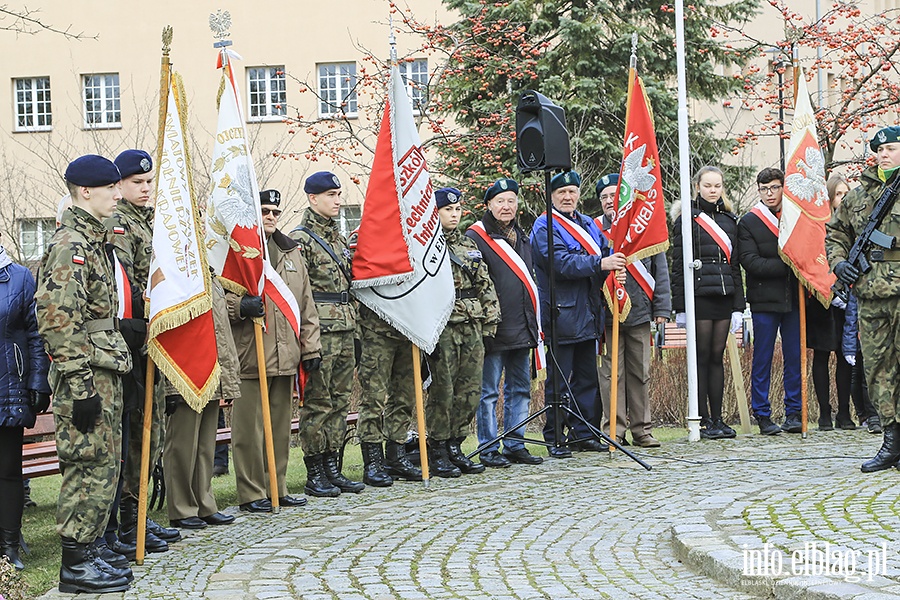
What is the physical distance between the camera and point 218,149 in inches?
339

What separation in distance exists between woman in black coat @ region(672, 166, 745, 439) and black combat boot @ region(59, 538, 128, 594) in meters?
6.98

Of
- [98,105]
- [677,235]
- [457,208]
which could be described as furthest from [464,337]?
[98,105]

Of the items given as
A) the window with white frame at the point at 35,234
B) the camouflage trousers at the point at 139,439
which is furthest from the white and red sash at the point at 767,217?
the window with white frame at the point at 35,234

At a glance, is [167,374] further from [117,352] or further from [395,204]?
[395,204]

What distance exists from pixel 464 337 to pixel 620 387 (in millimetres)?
2079

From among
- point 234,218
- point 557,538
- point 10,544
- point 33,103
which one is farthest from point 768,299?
point 33,103

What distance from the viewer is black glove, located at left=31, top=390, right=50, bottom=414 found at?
7.11 meters

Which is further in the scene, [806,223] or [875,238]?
Result: [806,223]

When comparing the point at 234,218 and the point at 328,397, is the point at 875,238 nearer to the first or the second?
the point at 328,397

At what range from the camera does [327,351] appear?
9.14m

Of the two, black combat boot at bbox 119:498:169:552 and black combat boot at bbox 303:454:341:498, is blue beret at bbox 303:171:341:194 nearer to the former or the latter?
black combat boot at bbox 303:454:341:498

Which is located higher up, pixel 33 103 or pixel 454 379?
pixel 33 103

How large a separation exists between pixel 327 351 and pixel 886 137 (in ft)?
13.9

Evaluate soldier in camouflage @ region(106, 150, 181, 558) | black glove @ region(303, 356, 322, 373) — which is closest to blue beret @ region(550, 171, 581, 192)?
black glove @ region(303, 356, 322, 373)
